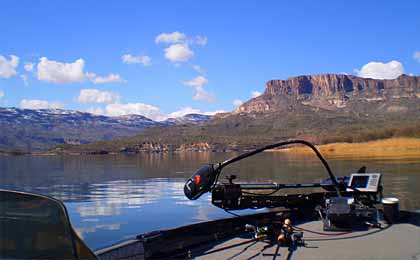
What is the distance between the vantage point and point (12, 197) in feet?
9.12

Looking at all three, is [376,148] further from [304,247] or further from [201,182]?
[201,182]

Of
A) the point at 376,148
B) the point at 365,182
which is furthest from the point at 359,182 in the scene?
the point at 376,148

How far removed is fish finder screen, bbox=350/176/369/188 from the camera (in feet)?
26.5

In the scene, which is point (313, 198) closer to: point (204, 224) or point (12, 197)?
point (204, 224)

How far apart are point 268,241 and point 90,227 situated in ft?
47.6

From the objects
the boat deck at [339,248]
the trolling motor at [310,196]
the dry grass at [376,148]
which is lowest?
the boat deck at [339,248]

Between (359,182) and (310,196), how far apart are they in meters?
0.87

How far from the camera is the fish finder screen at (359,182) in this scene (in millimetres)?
8067

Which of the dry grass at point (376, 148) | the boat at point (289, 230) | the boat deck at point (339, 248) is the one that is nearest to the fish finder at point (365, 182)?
the boat at point (289, 230)

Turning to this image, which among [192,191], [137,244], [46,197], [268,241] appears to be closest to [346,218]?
[268,241]

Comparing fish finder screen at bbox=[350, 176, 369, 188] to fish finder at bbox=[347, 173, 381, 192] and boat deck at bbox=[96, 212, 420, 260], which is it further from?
boat deck at bbox=[96, 212, 420, 260]

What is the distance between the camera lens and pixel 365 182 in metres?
8.11

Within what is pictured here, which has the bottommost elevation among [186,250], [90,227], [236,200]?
[90,227]

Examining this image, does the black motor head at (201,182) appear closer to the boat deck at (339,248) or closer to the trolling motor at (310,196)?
the trolling motor at (310,196)
